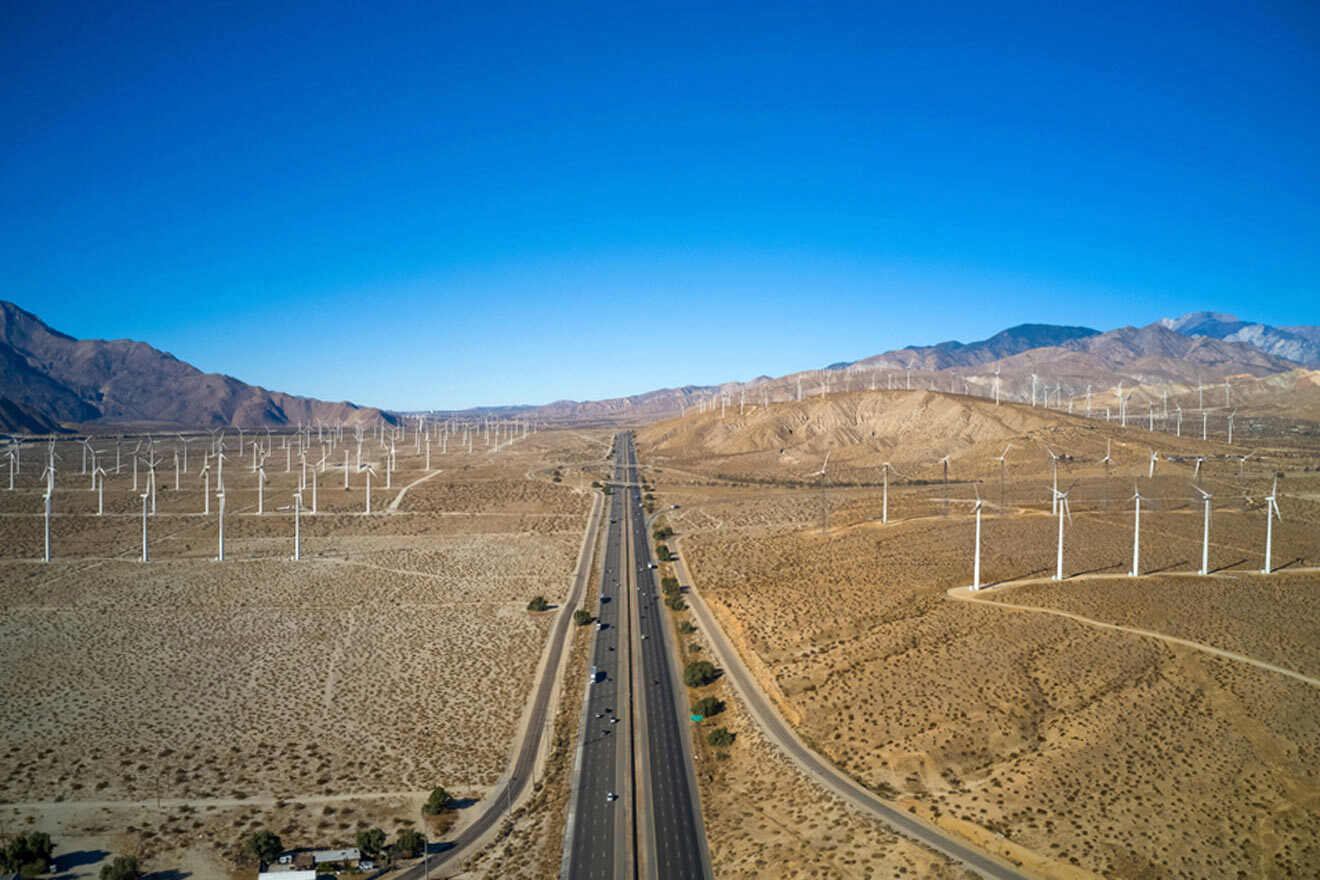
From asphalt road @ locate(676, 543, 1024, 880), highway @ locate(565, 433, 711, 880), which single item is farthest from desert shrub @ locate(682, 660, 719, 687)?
asphalt road @ locate(676, 543, 1024, 880)

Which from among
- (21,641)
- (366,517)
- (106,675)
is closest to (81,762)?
(106,675)

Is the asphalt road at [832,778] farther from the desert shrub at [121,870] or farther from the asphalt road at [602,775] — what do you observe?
the desert shrub at [121,870]

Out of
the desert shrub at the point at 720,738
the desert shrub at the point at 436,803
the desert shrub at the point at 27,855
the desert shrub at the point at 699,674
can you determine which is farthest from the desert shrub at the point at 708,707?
the desert shrub at the point at 27,855

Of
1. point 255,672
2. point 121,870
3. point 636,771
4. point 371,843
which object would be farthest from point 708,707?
point 255,672

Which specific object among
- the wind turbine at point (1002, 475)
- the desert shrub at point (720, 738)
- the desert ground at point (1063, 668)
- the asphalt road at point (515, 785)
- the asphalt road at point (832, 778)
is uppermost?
the wind turbine at point (1002, 475)

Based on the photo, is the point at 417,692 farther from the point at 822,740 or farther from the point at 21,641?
the point at 21,641

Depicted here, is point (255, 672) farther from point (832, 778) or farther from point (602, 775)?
point (832, 778)
